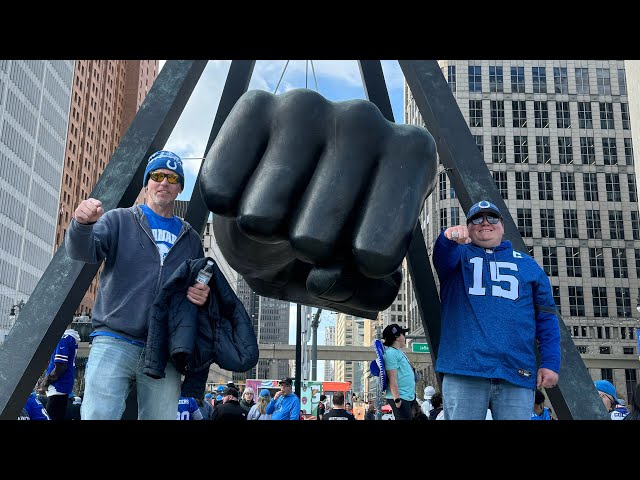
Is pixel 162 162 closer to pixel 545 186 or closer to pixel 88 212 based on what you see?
pixel 88 212

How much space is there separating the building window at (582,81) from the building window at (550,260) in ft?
69.1

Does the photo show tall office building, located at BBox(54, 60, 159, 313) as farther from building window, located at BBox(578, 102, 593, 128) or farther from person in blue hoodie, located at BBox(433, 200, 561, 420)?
person in blue hoodie, located at BBox(433, 200, 561, 420)

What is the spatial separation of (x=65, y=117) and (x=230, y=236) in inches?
3469

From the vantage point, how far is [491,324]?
3072mm

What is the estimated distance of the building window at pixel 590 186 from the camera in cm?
7807

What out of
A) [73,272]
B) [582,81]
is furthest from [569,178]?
[73,272]

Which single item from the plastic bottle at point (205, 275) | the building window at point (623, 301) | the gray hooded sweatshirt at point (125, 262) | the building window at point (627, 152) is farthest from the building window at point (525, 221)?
the plastic bottle at point (205, 275)

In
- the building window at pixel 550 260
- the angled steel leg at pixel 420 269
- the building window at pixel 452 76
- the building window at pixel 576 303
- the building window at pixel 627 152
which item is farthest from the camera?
the building window at pixel 452 76

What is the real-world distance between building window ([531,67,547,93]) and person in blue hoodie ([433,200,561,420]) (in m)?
85.6

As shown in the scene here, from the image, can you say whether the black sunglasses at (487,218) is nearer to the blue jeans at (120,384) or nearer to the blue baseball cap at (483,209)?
the blue baseball cap at (483,209)

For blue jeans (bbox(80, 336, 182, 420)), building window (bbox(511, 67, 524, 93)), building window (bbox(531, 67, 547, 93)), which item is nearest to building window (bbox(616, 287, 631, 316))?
building window (bbox(531, 67, 547, 93))

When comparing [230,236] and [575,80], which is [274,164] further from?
[575,80]

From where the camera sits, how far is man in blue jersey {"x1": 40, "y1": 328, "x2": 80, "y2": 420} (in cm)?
706
